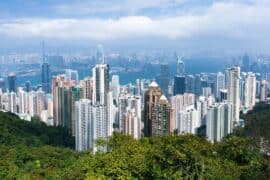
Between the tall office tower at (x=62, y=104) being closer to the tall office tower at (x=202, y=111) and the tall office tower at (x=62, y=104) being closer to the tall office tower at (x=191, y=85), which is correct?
the tall office tower at (x=202, y=111)

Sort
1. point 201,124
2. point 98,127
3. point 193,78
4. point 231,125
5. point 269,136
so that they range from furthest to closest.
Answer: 1. point 193,78
2. point 201,124
3. point 231,125
4. point 98,127
5. point 269,136

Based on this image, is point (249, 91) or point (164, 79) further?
point (164, 79)

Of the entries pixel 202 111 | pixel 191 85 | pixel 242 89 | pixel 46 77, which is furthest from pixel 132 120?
pixel 46 77

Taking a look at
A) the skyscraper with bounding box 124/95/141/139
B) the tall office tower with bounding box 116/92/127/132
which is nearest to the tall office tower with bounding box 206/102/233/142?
the skyscraper with bounding box 124/95/141/139

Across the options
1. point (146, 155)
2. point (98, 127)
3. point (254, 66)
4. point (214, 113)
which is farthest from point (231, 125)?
point (254, 66)

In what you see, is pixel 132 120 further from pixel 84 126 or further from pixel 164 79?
pixel 164 79

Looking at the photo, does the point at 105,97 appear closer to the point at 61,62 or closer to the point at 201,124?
the point at 201,124

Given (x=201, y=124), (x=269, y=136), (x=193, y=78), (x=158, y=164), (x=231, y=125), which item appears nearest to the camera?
(x=158, y=164)
